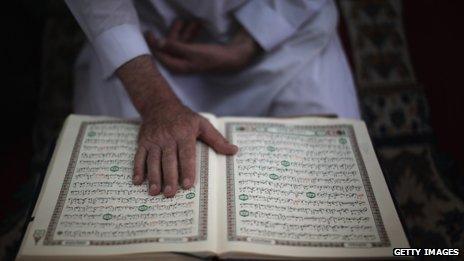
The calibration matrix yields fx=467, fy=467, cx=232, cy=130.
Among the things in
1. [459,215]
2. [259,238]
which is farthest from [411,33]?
[259,238]

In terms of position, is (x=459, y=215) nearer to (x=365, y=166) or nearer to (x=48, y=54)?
(x=365, y=166)

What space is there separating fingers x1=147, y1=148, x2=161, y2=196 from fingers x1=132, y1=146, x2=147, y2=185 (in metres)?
0.01

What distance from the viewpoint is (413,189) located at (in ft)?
4.13

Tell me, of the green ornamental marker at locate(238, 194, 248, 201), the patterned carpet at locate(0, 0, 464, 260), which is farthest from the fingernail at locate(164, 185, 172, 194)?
the patterned carpet at locate(0, 0, 464, 260)

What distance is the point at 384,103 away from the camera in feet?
4.79

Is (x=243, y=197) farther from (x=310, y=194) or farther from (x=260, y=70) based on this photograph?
(x=260, y=70)

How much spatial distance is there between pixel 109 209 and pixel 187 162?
5.8 inches

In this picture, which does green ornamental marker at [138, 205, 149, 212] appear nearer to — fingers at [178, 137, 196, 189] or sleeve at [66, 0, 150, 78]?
fingers at [178, 137, 196, 189]

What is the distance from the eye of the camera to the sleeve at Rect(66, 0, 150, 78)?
3.00 ft

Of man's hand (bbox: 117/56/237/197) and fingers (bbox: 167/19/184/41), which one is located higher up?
fingers (bbox: 167/19/184/41)

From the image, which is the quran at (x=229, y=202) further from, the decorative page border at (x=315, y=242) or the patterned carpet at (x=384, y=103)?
the patterned carpet at (x=384, y=103)

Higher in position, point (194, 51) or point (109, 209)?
point (194, 51)

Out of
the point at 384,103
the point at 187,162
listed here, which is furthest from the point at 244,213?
the point at 384,103

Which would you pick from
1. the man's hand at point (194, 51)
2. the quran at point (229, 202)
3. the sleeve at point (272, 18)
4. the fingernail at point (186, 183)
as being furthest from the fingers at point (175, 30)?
the fingernail at point (186, 183)
